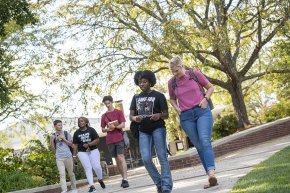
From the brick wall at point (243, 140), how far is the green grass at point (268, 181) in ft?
19.4

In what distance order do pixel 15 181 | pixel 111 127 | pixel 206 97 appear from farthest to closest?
1. pixel 15 181
2. pixel 111 127
3. pixel 206 97

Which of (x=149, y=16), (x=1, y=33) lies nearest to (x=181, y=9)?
(x=149, y=16)

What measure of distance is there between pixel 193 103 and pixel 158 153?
35.0 inches

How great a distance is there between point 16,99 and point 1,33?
12.6m

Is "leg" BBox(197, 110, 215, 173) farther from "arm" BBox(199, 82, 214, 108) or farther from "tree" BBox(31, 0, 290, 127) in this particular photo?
"tree" BBox(31, 0, 290, 127)

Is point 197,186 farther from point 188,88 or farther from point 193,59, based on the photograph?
point 193,59

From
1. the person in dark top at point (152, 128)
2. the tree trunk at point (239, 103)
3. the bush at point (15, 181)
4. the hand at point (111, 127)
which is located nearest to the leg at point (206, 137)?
the person in dark top at point (152, 128)

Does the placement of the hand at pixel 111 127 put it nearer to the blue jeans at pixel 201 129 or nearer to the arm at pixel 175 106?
the arm at pixel 175 106

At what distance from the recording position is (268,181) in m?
5.66

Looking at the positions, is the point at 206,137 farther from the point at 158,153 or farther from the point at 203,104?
the point at 158,153

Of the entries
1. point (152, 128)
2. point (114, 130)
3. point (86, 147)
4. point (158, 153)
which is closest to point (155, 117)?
point (152, 128)

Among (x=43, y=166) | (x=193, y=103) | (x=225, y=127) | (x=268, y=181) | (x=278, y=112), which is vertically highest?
(x=278, y=112)

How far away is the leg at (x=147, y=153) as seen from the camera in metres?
6.54

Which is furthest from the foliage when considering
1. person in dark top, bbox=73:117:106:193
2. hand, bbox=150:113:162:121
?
hand, bbox=150:113:162:121
